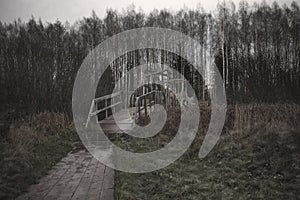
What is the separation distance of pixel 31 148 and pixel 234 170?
4722 mm

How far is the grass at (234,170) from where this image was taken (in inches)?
190

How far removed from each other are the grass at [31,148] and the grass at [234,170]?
163cm

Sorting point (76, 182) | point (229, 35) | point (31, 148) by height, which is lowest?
point (76, 182)

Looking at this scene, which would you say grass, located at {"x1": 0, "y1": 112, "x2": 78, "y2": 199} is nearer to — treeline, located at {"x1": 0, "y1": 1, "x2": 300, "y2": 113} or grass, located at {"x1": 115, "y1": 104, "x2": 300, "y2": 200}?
grass, located at {"x1": 115, "y1": 104, "x2": 300, "y2": 200}

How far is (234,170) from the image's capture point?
19.6 ft

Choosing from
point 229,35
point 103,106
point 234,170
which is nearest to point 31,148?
point 234,170

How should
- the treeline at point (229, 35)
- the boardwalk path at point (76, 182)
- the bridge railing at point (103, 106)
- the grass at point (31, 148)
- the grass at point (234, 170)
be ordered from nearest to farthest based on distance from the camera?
the boardwalk path at point (76, 182) → the grass at point (234, 170) → the grass at point (31, 148) → the bridge railing at point (103, 106) → the treeline at point (229, 35)

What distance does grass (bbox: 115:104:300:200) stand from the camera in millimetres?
4832

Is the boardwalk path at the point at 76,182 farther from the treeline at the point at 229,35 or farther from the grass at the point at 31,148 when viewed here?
the treeline at the point at 229,35

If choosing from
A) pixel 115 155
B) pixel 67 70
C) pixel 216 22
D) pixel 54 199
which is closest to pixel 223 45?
pixel 216 22

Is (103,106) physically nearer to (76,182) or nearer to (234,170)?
(76,182)

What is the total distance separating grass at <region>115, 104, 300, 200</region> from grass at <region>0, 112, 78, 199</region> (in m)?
1.63

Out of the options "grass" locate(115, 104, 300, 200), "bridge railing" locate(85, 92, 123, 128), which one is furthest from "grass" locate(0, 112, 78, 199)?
"grass" locate(115, 104, 300, 200)

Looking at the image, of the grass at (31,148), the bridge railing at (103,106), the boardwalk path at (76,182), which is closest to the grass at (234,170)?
the boardwalk path at (76,182)
